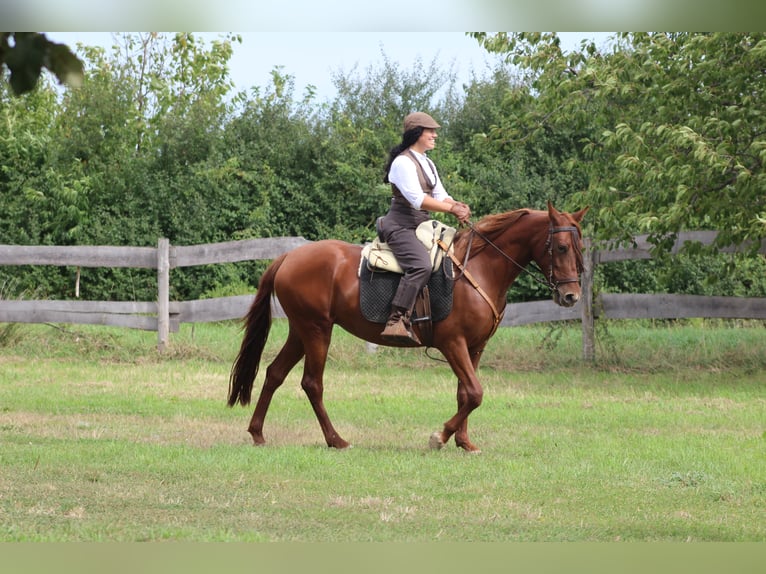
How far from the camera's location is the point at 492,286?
9.36m

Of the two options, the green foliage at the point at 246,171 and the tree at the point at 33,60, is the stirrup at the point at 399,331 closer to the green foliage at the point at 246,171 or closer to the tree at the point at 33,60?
the tree at the point at 33,60

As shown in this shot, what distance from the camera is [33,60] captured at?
284 centimetres

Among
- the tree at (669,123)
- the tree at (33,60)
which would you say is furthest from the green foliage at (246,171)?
the tree at (33,60)

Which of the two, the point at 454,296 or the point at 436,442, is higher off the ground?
the point at 454,296

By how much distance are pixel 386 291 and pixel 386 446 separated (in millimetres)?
1410

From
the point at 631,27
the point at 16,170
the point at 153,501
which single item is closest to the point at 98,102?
the point at 16,170

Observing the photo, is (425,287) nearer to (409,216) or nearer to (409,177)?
→ (409,216)

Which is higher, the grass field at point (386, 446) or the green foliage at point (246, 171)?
the green foliage at point (246, 171)

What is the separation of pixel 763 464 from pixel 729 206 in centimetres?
520

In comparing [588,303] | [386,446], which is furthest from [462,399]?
[588,303]

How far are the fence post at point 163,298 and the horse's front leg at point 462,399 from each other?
765 cm

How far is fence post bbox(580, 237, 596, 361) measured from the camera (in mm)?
15352

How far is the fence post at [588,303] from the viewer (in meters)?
15.4

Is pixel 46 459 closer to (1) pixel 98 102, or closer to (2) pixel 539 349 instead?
(2) pixel 539 349
